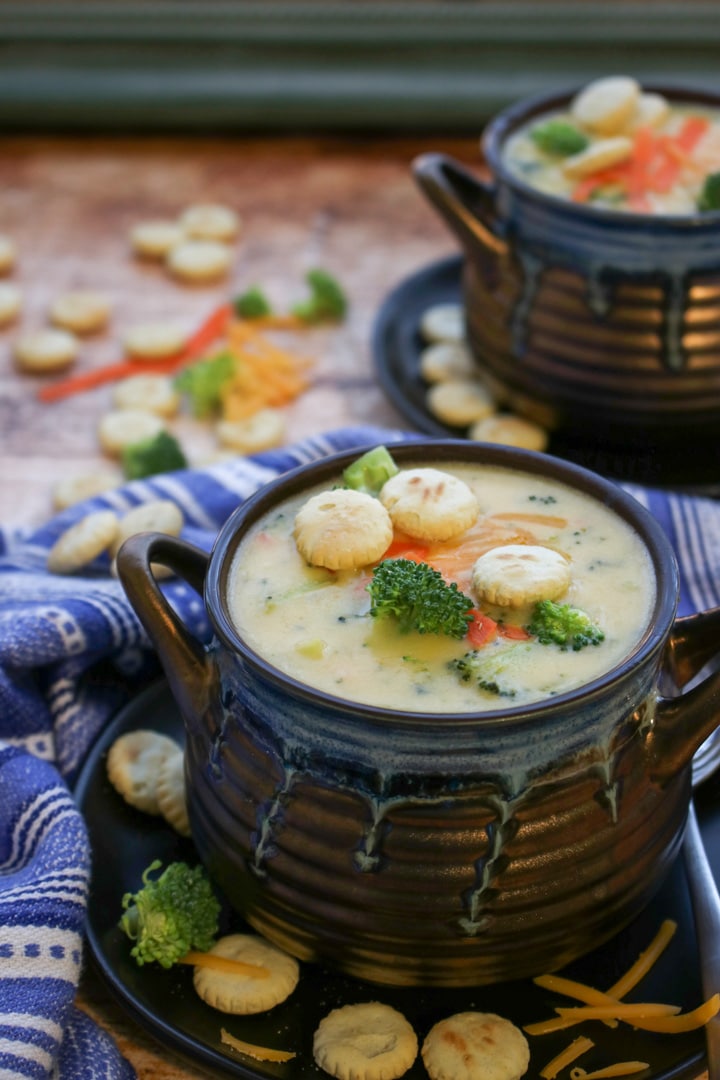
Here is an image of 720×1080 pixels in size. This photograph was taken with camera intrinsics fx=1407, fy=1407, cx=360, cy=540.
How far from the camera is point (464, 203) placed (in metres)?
3.18

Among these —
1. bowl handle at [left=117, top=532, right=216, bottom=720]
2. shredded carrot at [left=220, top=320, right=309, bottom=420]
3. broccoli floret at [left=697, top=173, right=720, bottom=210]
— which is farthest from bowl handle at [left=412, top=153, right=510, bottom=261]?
bowl handle at [left=117, top=532, right=216, bottom=720]

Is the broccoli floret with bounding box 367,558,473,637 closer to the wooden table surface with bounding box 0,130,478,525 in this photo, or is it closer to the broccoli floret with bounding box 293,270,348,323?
the wooden table surface with bounding box 0,130,478,525

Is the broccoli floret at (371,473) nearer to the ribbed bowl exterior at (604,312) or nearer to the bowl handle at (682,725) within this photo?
the bowl handle at (682,725)

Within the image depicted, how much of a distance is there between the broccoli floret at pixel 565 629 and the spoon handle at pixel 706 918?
422 mm

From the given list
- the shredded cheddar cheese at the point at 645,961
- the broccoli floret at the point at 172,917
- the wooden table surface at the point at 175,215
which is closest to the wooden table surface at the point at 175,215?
the wooden table surface at the point at 175,215

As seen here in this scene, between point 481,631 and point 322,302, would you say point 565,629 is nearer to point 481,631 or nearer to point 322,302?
point 481,631

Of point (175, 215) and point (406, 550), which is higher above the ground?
point (406, 550)

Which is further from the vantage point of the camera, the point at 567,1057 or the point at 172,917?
Result: the point at 172,917

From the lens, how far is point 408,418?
128 inches

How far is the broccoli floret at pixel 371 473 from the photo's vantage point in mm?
2068

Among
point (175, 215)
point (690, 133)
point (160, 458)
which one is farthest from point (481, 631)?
point (175, 215)

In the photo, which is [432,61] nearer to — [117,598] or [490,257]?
[490,257]

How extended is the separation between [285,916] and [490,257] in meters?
1.76

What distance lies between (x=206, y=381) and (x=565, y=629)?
1917 mm
